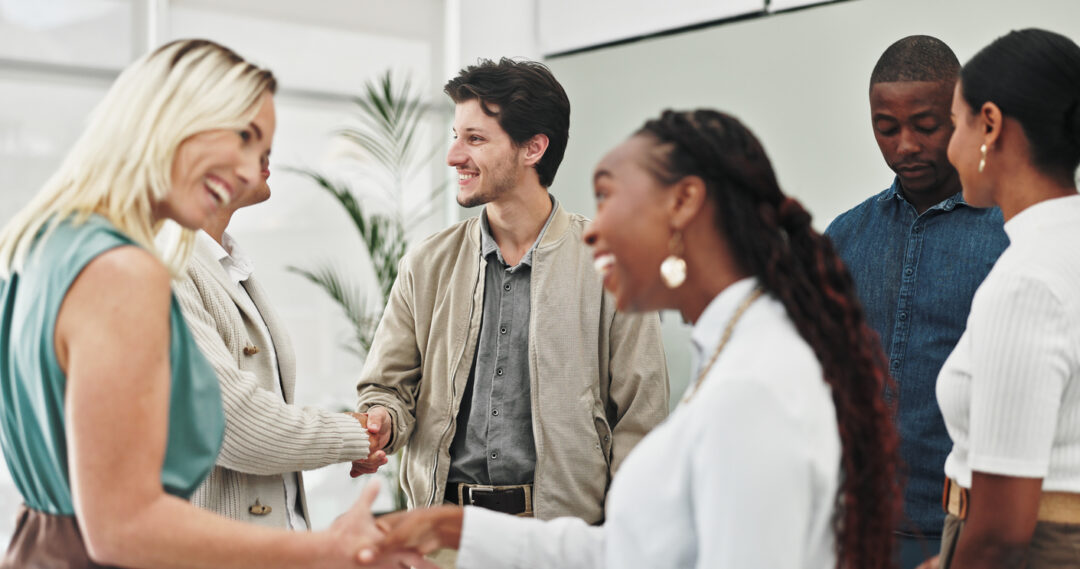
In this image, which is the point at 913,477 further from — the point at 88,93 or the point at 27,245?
the point at 88,93

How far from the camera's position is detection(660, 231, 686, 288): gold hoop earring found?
1216 millimetres

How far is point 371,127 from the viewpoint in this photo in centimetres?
489

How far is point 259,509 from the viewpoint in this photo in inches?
77.0

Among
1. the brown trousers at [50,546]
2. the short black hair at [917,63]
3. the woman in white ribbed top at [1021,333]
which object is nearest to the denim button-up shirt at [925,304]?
the short black hair at [917,63]

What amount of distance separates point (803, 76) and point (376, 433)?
265 cm

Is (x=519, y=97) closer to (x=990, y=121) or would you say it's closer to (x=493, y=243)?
(x=493, y=243)

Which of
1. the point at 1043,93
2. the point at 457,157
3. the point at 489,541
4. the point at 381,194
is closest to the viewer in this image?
the point at 489,541

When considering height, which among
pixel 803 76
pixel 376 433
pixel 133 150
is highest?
pixel 803 76

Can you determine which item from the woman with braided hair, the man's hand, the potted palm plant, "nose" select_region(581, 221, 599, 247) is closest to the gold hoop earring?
the woman with braided hair

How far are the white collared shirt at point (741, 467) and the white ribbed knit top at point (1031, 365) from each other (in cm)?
43

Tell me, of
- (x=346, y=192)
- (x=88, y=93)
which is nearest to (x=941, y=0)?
(x=346, y=192)

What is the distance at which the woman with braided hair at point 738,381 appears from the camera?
1023 mm

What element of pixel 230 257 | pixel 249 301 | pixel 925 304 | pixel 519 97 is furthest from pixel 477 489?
pixel 925 304

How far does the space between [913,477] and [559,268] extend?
0.98 metres
